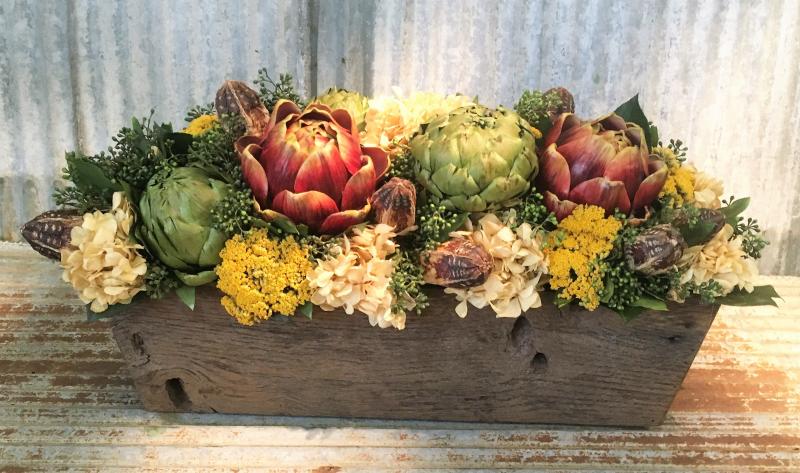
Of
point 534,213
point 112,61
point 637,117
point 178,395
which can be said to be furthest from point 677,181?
point 112,61

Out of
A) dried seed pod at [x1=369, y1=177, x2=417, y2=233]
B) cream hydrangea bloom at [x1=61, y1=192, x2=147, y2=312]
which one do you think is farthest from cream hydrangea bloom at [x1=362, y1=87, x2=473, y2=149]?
cream hydrangea bloom at [x1=61, y1=192, x2=147, y2=312]

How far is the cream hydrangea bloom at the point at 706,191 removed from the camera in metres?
1.08

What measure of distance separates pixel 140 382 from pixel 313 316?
31 centimetres

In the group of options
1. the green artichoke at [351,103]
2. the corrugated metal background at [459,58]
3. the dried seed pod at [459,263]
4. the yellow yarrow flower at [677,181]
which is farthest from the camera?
the corrugated metal background at [459,58]

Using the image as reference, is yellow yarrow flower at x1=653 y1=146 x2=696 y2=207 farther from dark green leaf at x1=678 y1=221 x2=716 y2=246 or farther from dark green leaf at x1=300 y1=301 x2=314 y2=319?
dark green leaf at x1=300 y1=301 x2=314 y2=319

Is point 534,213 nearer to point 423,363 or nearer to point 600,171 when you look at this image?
point 600,171

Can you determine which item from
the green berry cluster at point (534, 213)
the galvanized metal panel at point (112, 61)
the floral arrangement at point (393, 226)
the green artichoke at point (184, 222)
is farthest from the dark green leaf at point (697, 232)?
the galvanized metal panel at point (112, 61)

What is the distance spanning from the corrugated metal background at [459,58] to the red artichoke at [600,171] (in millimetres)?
745

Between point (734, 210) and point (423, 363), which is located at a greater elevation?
point (734, 210)

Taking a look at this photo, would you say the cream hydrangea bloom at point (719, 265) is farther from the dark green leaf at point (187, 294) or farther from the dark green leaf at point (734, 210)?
the dark green leaf at point (187, 294)

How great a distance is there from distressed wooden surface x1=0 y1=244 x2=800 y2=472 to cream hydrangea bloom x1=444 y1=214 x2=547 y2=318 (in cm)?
25

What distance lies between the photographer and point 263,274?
97cm

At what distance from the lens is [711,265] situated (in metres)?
1.01

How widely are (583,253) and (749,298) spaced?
0.84 ft
